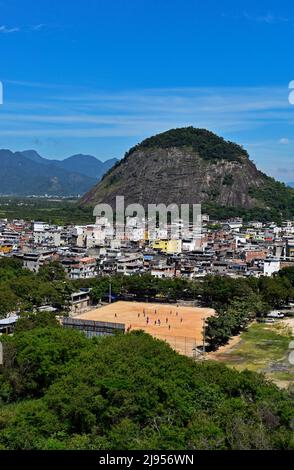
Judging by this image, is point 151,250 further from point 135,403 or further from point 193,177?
point 193,177

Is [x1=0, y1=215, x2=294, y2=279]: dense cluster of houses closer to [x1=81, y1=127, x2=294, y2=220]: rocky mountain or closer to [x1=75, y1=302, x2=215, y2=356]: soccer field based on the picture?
[x1=75, y1=302, x2=215, y2=356]: soccer field

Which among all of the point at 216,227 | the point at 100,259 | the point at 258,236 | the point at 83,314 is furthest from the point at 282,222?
the point at 83,314

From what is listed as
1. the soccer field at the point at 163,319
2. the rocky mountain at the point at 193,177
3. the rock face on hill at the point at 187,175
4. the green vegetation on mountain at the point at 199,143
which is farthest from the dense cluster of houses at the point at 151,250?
the green vegetation on mountain at the point at 199,143

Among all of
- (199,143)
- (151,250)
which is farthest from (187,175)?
(151,250)

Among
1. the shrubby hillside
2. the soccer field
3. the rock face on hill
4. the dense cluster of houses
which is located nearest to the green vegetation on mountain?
the rock face on hill

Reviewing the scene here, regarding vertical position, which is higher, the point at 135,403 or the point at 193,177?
the point at 193,177

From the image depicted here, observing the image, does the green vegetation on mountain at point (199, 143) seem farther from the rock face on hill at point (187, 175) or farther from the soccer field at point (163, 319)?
the soccer field at point (163, 319)
